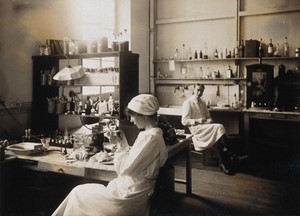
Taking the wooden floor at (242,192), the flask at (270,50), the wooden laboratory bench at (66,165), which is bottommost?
the wooden floor at (242,192)

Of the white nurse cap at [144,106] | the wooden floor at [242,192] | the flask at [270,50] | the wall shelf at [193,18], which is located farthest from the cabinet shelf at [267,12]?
the white nurse cap at [144,106]

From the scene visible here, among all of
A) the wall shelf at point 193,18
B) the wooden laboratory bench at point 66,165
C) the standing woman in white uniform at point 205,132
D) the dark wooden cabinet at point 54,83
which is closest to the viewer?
the wooden laboratory bench at point 66,165

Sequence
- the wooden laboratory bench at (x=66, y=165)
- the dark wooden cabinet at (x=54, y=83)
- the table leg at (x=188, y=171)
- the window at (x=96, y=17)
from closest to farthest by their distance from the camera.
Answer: the wooden laboratory bench at (x=66, y=165)
the table leg at (x=188, y=171)
the dark wooden cabinet at (x=54, y=83)
the window at (x=96, y=17)

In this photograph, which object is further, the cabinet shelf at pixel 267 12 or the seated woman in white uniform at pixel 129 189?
Result: the cabinet shelf at pixel 267 12

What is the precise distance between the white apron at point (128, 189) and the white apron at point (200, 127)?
9.42 feet

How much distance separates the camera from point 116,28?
778cm

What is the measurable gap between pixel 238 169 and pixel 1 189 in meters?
3.61

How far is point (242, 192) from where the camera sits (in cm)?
432

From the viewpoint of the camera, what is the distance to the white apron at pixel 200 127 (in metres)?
5.27

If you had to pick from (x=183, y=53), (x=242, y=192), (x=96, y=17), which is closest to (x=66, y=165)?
(x=242, y=192)

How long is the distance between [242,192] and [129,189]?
2.39 m

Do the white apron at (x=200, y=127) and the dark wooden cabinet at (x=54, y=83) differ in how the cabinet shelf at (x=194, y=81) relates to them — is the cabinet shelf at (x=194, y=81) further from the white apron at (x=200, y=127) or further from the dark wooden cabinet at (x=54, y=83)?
the dark wooden cabinet at (x=54, y=83)

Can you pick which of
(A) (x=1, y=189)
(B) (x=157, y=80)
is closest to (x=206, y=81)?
(B) (x=157, y=80)

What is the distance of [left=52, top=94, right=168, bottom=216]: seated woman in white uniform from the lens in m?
2.41
